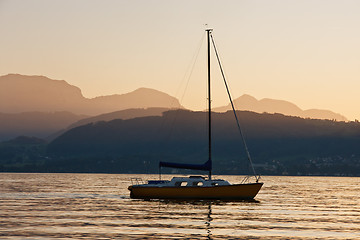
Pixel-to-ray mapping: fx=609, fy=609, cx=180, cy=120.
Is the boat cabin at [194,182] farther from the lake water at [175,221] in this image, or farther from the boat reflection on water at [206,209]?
the lake water at [175,221]

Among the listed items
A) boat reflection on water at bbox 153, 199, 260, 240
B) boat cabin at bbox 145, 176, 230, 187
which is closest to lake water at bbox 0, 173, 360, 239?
boat reflection on water at bbox 153, 199, 260, 240

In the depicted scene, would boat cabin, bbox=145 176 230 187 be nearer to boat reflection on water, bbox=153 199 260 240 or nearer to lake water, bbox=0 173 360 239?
boat reflection on water, bbox=153 199 260 240

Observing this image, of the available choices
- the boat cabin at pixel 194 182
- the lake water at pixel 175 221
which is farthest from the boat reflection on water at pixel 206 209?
the boat cabin at pixel 194 182

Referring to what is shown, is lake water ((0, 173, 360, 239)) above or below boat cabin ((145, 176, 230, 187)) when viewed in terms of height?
below

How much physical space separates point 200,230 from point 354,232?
12747 mm

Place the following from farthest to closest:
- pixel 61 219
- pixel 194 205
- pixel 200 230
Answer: pixel 194 205, pixel 61 219, pixel 200 230

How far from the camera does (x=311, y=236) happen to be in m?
47.0

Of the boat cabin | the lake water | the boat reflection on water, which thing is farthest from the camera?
the boat cabin

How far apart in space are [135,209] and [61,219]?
14165 millimetres

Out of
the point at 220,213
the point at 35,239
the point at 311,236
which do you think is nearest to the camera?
the point at 35,239

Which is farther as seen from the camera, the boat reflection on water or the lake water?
the boat reflection on water

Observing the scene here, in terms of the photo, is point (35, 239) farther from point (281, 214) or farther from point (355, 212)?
point (355, 212)

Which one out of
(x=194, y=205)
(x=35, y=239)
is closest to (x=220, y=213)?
(x=194, y=205)

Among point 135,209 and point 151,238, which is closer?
point 151,238
